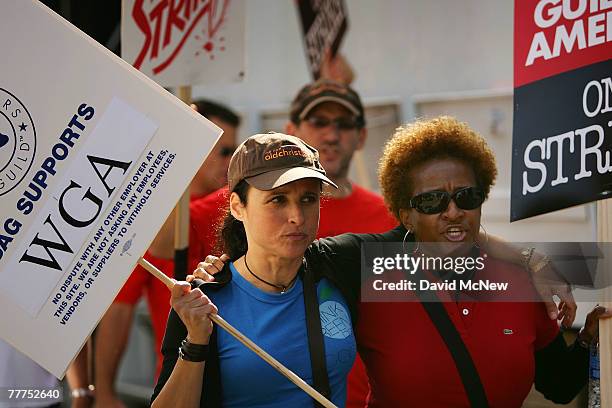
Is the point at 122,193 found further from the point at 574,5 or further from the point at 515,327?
the point at 574,5

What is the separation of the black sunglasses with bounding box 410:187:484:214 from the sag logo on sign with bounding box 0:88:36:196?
3.48ft

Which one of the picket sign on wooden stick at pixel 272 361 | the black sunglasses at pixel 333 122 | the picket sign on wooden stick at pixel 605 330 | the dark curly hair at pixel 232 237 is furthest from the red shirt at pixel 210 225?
the picket sign on wooden stick at pixel 272 361

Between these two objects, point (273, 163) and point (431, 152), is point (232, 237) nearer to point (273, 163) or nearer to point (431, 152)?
point (273, 163)

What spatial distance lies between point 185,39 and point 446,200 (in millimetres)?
1316

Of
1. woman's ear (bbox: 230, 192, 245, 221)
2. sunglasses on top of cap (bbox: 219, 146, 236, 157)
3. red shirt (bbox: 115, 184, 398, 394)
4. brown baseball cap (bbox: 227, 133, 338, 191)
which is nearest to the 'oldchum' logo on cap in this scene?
brown baseball cap (bbox: 227, 133, 338, 191)

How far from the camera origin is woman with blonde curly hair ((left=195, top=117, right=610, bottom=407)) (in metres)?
2.71

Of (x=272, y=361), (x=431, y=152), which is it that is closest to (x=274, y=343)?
(x=272, y=361)

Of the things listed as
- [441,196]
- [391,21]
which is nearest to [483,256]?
[441,196]

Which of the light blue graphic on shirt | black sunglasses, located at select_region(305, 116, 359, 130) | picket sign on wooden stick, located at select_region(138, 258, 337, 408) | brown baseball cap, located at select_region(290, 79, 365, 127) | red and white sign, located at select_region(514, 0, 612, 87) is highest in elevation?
brown baseball cap, located at select_region(290, 79, 365, 127)

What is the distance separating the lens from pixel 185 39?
3732 mm

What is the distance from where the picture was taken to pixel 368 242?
2.95 meters

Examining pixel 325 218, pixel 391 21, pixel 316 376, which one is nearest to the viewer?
pixel 316 376

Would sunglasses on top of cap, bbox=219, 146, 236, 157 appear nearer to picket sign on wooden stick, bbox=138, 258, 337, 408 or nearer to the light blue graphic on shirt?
the light blue graphic on shirt

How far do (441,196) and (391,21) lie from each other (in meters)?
2.95
